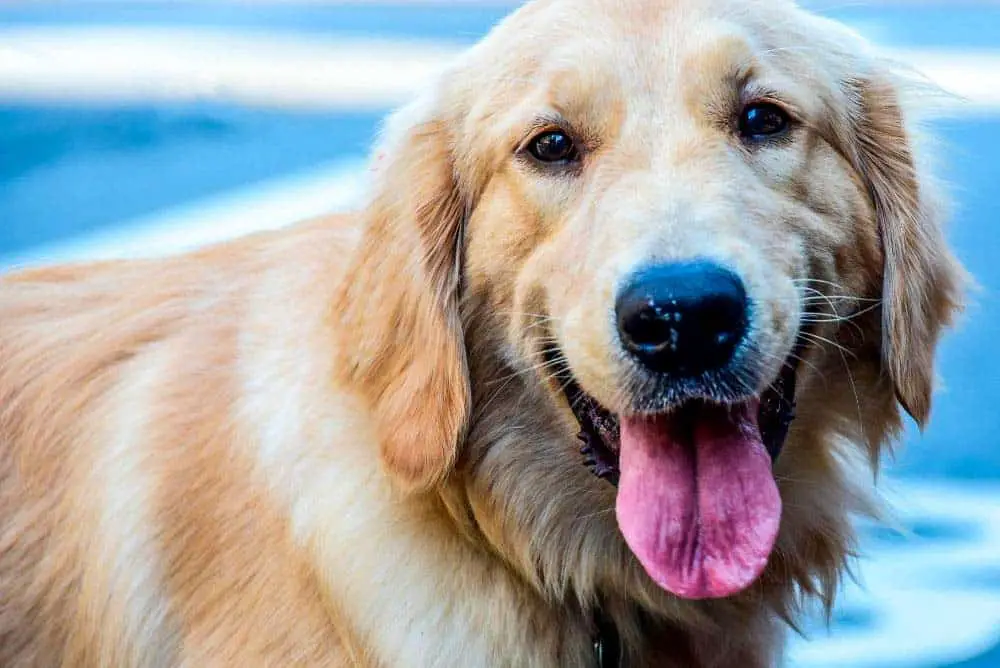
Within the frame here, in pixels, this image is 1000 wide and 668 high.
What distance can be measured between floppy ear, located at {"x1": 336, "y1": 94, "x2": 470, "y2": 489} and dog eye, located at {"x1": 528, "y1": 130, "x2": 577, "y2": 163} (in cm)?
24

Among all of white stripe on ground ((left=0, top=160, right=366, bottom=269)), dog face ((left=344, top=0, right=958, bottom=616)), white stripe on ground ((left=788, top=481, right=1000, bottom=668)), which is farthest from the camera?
white stripe on ground ((left=0, top=160, right=366, bottom=269))

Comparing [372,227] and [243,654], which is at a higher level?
[372,227]

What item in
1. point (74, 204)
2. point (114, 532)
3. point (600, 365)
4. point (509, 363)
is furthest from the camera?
point (74, 204)

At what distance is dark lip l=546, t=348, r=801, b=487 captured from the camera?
3057 millimetres

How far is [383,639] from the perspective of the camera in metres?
3.19

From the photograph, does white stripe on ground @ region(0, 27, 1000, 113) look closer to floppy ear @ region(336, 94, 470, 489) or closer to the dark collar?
floppy ear @ region(336, 94, 470, 489)

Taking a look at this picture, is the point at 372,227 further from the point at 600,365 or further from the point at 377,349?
the point at 600,365

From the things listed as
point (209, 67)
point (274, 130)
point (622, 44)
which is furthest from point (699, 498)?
point (209, 67)

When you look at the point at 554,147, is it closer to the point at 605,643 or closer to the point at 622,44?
the point at 622,44

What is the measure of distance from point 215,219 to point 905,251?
3809 millimetres

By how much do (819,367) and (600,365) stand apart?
1.95ft

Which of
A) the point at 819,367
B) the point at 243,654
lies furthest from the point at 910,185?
the point at 243,654

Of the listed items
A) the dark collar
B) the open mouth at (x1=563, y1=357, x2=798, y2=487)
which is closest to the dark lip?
the open mouth at (x1=563, y1=357, x2=798, y2=487)

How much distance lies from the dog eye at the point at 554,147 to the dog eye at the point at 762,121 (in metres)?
0.35
